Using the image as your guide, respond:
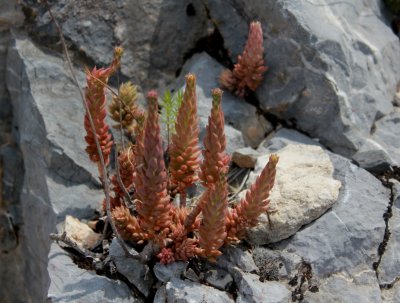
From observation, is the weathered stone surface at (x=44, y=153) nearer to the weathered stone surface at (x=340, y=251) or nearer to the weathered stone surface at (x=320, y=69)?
the weathered stone surface at (x=340, y=251)

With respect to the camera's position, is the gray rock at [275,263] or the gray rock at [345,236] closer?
the gray rock at [275,263]

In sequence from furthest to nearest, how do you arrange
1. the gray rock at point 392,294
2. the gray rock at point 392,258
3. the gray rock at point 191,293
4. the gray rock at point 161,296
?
the gray rock at point 392,258, the gray rock at point 392,294, the gray rock at point 161,296, the gray rock at point 191,293

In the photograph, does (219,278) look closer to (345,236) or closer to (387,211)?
(345,236)

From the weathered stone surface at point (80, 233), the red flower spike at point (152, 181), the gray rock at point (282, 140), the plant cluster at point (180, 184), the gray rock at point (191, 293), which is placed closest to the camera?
the red flower spike at point (152, 181)

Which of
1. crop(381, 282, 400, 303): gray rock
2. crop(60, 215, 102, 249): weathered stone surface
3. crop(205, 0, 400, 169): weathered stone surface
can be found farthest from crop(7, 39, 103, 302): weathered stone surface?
crop(381, 282, 400, 303): gray rock

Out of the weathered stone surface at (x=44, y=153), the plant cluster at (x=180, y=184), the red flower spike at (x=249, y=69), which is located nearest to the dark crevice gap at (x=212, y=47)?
the red flower spike at (x=249, y=69)

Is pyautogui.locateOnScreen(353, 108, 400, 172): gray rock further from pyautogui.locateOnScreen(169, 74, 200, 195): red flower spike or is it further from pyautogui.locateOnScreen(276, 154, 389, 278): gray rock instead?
pyautogui.locateOnScreen(169, 74, 200, 195): red flower spike

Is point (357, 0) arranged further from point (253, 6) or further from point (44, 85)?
point (44, 85)

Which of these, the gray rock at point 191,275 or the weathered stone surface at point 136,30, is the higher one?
the weathered stone surface at point 136,30
